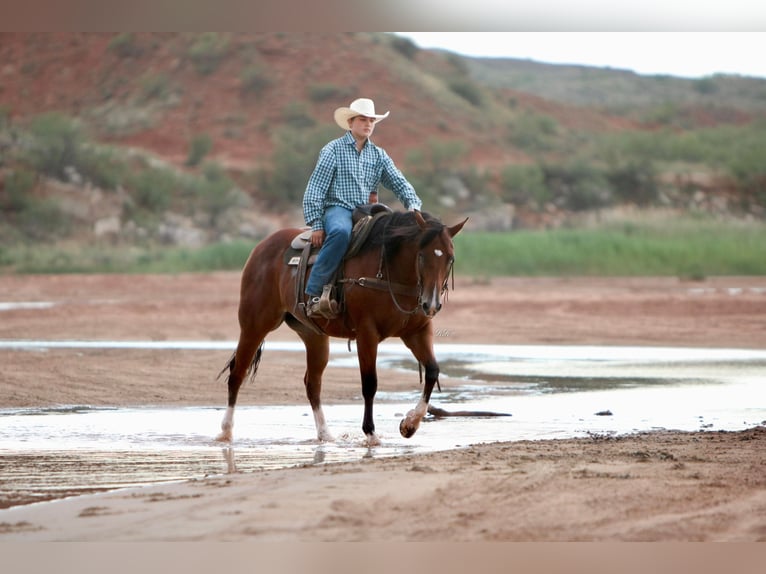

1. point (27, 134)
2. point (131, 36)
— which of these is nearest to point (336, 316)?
point (27, 134)

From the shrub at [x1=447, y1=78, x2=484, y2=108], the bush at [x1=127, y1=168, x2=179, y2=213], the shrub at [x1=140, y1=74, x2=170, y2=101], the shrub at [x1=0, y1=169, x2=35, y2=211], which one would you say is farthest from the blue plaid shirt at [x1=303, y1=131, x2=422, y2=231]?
the shrub at [x1=447, y1=78, x2=484, y2=108]

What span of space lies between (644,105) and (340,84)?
57.0 feet

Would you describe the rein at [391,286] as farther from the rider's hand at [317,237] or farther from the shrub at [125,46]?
the shrub at [125,46]

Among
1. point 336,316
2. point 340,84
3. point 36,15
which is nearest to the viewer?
point 336,316

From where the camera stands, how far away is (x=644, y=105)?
60875 mm

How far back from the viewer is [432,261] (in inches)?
345

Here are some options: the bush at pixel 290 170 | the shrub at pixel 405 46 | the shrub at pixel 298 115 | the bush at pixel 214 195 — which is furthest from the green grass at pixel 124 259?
the shrub at pixel 405 46

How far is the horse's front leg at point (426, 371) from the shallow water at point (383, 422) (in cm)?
20

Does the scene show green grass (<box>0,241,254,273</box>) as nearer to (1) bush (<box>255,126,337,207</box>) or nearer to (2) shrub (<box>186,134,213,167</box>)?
(1) bush (<box>255,126,337,207</box>)

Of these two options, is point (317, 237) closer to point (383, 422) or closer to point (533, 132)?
point (383, 422)

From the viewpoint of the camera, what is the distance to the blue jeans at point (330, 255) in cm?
929

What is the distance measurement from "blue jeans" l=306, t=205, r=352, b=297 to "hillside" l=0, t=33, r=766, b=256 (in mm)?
30076

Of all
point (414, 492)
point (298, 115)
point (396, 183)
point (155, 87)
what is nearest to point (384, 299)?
point (396, 183)

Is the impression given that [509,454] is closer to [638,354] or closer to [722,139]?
[638,354]
